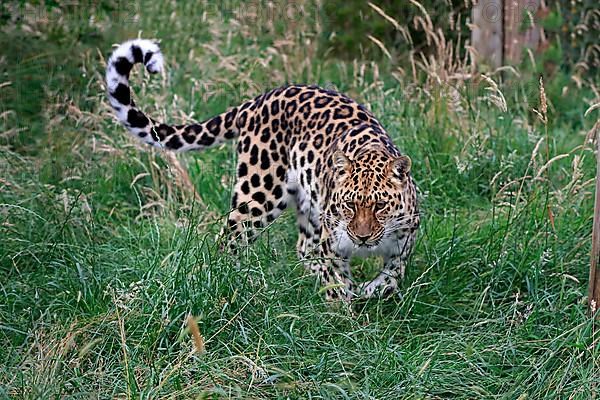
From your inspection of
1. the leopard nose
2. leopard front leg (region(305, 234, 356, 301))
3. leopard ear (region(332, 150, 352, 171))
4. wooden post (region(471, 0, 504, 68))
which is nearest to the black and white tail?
leopard ear (region(332, 150, 352, 171))

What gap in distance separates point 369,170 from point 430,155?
1.61 metres

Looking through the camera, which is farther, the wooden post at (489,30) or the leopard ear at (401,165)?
the wooden post at (489,30)

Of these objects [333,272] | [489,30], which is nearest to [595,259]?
[333,272]

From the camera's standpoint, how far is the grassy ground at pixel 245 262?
13.5 ft

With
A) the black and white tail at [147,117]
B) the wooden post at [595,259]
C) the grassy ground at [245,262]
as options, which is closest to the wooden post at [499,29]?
the grassy ground at [245,262]

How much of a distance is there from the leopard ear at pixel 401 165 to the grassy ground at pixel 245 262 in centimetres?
51

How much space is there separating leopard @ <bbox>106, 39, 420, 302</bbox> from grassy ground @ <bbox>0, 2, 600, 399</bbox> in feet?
0.57

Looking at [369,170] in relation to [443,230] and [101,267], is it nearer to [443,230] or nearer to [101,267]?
[443,230]

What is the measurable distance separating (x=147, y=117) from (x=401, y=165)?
59.4 inches

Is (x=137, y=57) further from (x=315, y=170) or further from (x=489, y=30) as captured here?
(x=489, y=30)

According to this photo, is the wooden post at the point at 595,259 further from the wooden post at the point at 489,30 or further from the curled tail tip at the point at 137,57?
the wooden post at the point at 489,30

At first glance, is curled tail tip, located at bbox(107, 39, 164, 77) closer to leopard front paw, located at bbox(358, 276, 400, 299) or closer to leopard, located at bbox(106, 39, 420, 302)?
leopard, located at bbox(106, 39, 420, 302)

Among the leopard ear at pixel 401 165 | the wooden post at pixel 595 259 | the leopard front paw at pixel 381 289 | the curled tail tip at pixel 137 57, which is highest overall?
the curled tail tip at pixel 137 57

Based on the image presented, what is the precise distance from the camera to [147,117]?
5465 mm
